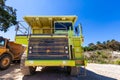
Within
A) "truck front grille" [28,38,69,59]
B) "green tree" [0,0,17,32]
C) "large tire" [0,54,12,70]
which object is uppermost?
"green tree" [0,0,17,32]

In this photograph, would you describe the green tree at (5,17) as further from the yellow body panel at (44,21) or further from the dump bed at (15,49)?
the yellow body panel at (44,21)

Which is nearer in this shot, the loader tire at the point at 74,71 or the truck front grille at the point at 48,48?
the truck front grille at the point at 48,48

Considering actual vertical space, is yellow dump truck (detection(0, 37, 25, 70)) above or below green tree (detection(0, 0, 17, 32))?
below

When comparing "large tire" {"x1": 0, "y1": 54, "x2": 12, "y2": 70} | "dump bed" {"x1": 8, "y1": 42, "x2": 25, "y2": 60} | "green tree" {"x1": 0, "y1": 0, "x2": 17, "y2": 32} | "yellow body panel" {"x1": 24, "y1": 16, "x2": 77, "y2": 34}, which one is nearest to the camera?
"yellow body panel" {"x1": 24, "y1": 16, "x2": 77, "y2": 34}

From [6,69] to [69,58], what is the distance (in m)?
5.74

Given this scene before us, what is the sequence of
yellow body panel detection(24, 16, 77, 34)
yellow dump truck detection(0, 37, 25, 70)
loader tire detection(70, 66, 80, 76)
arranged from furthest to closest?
yellow dump truck detection(0, 37, 25, 70), yellow body panel detection(24, 16, 77, 34), loader tire detection(70, 66, 80, 76)

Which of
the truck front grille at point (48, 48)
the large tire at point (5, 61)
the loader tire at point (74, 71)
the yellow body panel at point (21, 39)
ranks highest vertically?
the yellow body panel at point (21, 39)

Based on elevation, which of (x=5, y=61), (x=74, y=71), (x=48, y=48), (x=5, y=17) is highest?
(x=5, y=17)

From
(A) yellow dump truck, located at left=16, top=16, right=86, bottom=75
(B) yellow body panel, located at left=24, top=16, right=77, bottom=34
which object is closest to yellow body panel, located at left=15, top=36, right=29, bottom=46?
(A) yellow dump truck, located at left=16, top=16, right=86, bottom=75

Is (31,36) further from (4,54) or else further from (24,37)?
(4,54)

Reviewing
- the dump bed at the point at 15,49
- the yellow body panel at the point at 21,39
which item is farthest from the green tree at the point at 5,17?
the yellow body panel at the point at 21,39

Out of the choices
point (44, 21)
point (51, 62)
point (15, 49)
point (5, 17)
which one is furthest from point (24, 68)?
point (5, 17)

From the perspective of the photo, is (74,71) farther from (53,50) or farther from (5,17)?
(5,17)

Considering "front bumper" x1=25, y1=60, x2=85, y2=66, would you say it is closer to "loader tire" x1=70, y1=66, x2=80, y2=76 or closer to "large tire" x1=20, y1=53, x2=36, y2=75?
"large tire" x1=20, y1=53, x2=36, y2=75
